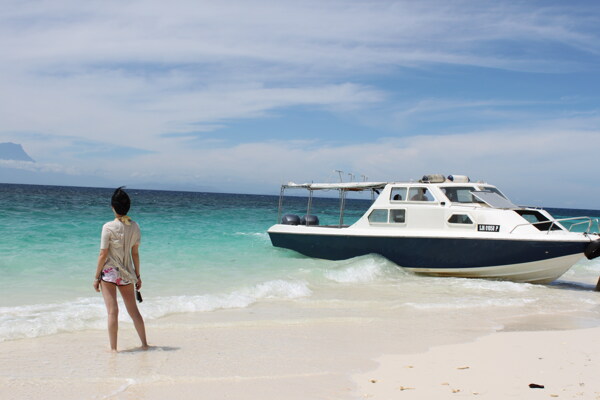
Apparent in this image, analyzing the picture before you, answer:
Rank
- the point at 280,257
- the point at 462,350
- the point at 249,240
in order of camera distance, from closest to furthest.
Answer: the point at 462,350 < the point at 280,257 < the point at 249,240

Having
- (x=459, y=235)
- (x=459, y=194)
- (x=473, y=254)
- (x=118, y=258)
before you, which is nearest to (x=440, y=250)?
(x=459, y=235)

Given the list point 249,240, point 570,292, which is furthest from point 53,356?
point 249,240

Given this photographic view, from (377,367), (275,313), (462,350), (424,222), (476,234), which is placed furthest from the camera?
(424,222)

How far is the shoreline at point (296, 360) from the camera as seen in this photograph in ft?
16.6

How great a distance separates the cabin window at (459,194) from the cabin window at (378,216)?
1.60 metres

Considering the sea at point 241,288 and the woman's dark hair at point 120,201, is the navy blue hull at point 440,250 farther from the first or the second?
the woman's dark hair at point 120,201

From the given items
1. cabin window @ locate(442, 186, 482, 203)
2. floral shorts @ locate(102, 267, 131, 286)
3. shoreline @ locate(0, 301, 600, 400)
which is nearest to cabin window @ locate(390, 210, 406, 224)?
cabin window @ locate(442, 186, 482, 203)

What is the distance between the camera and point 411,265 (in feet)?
45.2

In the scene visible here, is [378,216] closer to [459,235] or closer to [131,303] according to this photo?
[459,235]

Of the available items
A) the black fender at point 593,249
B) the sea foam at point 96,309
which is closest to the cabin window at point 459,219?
the black fender at point 593,249

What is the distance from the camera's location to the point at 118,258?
19.1ft

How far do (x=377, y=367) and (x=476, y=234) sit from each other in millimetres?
7625

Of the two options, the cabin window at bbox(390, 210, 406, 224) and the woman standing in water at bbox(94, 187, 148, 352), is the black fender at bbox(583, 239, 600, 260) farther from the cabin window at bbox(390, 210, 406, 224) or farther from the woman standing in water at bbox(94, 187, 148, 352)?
the woman standing in water at bbox(94, 187, 148, 352)

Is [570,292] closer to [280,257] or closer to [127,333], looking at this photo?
[280,257]
